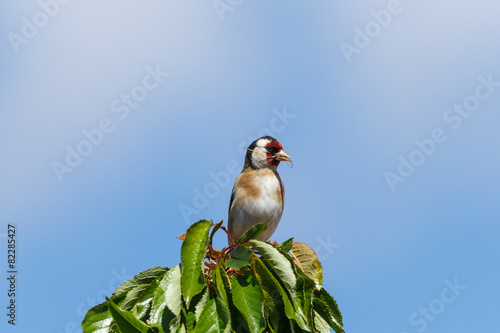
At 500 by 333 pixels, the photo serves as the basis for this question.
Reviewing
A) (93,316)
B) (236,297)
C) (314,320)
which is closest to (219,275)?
(236,297)

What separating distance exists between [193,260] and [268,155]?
132 inches

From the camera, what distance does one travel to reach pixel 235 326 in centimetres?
326

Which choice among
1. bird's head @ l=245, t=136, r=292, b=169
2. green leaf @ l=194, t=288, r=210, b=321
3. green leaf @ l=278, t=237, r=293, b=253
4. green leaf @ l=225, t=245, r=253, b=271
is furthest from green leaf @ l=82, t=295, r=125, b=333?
bird's head @ l=245, t=136, r=292, b=169

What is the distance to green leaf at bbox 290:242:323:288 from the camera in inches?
153

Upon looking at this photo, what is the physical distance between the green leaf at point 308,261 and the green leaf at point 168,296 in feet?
3.35

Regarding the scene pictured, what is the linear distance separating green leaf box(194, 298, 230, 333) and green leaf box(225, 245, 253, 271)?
26 cm

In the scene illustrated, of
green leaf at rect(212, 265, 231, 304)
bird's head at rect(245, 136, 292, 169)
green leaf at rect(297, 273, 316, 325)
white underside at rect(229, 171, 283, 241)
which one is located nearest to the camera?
green leaf at rect(212, 265, 231, 304)

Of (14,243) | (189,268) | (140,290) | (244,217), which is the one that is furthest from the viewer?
(14,243)

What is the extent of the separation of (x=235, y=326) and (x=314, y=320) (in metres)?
0.68

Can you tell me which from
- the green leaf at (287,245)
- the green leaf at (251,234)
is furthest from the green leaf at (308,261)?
the green leaf at (251,234)

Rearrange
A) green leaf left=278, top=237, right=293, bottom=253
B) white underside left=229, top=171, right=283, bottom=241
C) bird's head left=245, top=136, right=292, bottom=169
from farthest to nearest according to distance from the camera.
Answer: bird's head left=245, top=136, right=292, bottom=169
white underside left=229, top=171, right=283, bottom=241
green leaf left=278, top=237, right=293, bottom=253

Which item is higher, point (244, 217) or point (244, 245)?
point (244, 217)

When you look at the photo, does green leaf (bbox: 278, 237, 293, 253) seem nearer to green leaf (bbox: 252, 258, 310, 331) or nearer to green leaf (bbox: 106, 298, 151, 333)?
green leaf (bbox: 252, 258, 310, 331)

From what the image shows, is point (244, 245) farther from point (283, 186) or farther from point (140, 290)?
point (283, 186)
